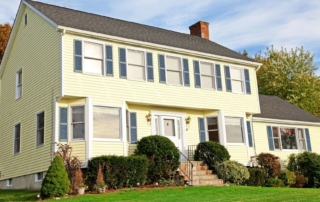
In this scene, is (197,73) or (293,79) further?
(293,79)

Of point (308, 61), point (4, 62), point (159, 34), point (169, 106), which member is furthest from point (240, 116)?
point (308, 61)

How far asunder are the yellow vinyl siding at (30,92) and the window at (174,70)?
5296 mm

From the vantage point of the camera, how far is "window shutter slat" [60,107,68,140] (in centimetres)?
1599

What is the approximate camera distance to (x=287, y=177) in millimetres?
20734

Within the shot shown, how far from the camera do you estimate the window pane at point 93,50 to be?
55.3 ft

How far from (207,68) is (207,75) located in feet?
1.30

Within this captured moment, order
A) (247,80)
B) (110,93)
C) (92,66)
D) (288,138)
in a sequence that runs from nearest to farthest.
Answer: (92,66) < (110,93) < (247,80) < (288,138)

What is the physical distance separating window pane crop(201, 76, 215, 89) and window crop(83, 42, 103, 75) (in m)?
A: 5.55

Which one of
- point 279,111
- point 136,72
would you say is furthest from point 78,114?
point 279,111

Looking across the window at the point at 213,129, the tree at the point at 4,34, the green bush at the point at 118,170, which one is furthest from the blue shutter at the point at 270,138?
the tree at the point at 4,34

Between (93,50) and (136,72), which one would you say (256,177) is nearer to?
(136,72)

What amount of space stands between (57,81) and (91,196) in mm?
5351

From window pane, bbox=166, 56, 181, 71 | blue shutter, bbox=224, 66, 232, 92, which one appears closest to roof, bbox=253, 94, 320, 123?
blue shutter, bbox=224, 66, 232, 92

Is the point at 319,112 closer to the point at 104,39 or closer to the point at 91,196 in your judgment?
the point at 104,39
